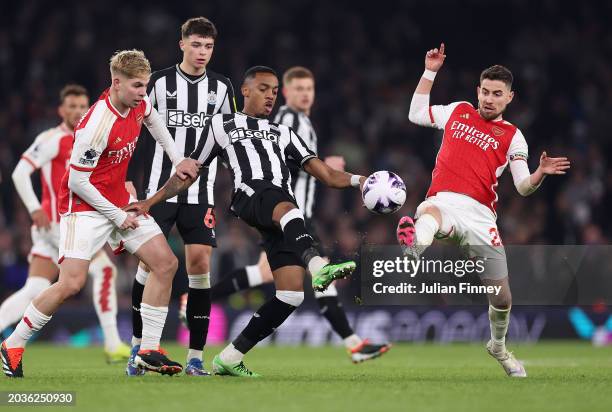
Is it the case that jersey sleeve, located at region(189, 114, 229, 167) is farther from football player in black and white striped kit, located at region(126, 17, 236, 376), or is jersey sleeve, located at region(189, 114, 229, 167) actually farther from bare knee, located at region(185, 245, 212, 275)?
bare knee, located at region(185, 245, 212, 275)

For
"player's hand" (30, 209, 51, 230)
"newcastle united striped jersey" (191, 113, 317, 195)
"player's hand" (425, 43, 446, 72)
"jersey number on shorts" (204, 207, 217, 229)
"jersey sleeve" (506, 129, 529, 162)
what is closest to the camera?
"newcastle united striped jersey" (191, 113, 317, 195)

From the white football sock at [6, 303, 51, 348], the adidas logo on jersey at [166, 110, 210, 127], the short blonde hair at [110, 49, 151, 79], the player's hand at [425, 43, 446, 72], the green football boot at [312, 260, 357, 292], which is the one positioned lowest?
the white football sock at [6, 303, 51, 348]

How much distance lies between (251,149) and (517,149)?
1.83 meters

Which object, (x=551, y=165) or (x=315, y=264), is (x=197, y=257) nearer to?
(x=315, y=264)

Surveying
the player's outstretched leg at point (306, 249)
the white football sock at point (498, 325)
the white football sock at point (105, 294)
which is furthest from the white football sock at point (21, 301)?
the white football sock at point (498, 325)

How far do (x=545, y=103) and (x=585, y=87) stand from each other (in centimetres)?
86

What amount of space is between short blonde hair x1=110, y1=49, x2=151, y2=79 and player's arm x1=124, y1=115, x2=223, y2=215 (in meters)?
0.60

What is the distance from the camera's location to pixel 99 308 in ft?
32.3

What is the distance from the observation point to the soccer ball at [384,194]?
6.66m

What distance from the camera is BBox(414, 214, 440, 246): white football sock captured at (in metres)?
6.95

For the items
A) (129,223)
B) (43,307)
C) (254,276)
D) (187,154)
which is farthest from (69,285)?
(254,276)

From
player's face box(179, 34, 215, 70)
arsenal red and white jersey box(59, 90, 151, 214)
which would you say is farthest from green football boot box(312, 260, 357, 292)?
player's face box(179, 34, 215, 70)

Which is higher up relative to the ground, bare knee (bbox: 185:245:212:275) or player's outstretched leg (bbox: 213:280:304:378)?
bare knee (bbox: 185:245:212:275)

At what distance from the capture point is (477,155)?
7449mm
